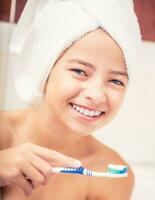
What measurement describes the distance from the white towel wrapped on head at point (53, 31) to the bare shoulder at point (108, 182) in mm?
205

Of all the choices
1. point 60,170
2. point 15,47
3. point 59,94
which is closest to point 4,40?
point 15,47

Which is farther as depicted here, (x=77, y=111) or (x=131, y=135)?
(x=131, y=135)

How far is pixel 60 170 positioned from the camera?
75 centimetres

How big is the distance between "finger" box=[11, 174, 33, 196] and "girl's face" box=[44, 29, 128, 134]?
142mm

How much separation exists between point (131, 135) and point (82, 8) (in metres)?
0.36

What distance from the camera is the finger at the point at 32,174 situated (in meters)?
0.74

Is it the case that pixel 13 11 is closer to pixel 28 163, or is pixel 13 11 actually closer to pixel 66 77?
pixel 66 77

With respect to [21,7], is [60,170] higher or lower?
lower

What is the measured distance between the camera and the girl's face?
0.73 m

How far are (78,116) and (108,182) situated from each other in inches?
7.1

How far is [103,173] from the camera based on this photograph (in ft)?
2.58

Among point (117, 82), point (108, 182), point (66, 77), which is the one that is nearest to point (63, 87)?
point (66, 77)

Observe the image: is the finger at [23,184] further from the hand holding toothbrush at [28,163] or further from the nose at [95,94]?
the nose at [95,94]

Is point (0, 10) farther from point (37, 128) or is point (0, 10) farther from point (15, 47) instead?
point (37, 128)
